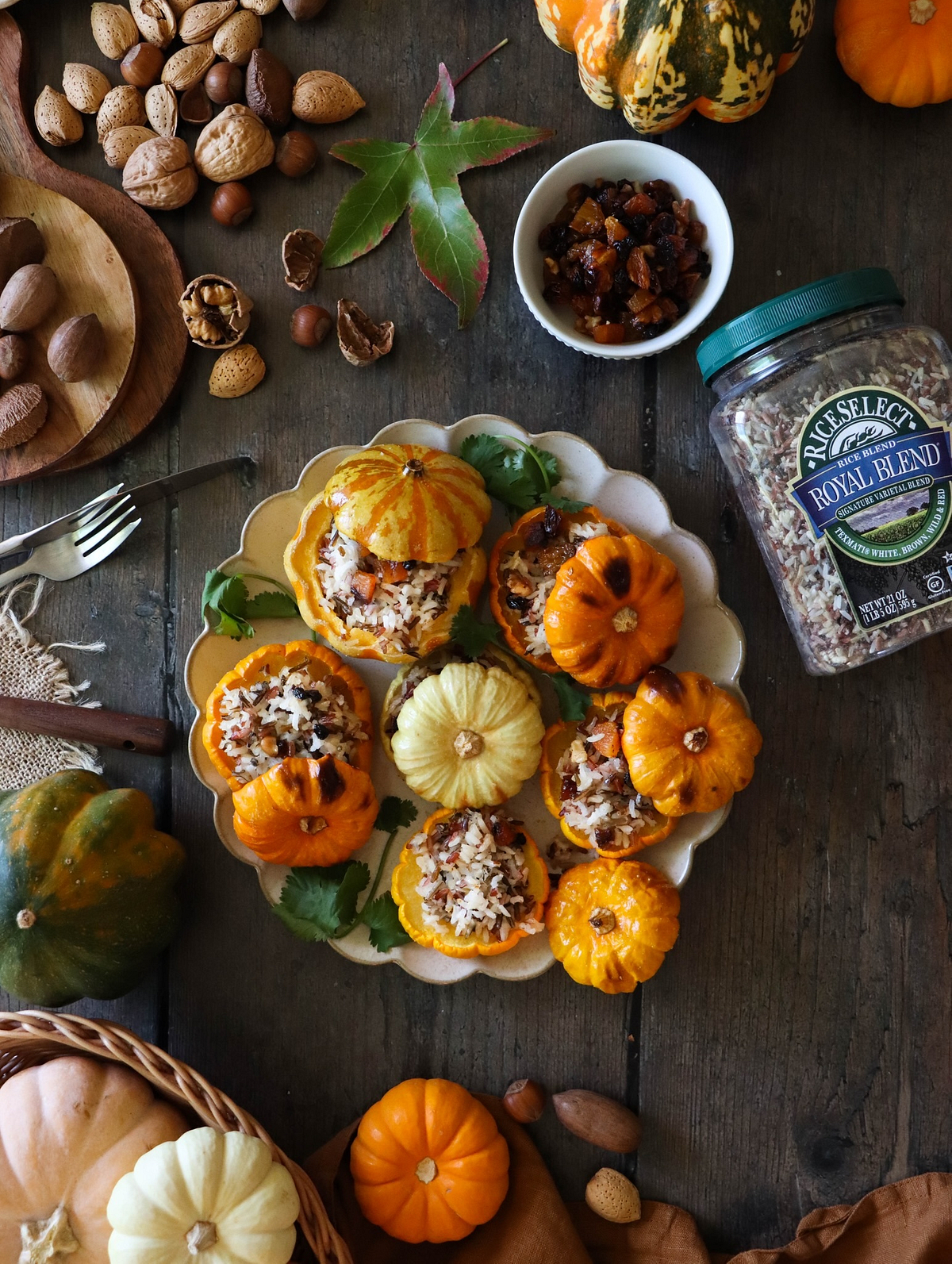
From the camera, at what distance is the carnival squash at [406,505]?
1.47 m

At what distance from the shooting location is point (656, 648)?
153 centimetres

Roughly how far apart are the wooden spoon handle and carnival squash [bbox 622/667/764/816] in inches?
33.0

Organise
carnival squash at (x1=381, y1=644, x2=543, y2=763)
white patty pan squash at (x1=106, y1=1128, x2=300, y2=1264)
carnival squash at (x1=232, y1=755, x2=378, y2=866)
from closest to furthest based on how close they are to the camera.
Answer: white patty pan squash at (x1=106, y1=1128, x2=300, y2=1264)
carnival squash at (x1=232, y1=755, x2=378, y2=866)
carnival squash at (x1=381, y1=644, x2=543, y2=763)

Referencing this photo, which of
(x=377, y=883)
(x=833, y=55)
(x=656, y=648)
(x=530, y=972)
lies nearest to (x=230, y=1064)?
(x=377, y=883)

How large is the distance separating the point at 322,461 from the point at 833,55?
112 centimetres

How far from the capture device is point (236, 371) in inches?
A: 68.4

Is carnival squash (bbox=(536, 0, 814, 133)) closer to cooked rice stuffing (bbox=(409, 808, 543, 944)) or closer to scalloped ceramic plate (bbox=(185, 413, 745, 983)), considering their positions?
scalloped ceramic plate (bbox=(185, 413, 745, 983))

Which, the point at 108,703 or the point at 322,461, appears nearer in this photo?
the point at 322,461

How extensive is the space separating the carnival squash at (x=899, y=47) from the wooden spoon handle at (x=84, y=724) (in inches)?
64.1

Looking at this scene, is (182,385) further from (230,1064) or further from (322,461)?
(230,1064)

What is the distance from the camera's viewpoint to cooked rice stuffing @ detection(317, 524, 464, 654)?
1.52 metres

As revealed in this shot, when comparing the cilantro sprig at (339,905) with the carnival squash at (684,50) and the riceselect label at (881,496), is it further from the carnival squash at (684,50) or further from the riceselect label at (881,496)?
the carnival squash at (684,50)

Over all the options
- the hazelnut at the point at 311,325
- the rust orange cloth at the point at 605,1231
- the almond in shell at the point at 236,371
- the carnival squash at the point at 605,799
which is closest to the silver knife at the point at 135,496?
the almond in shell at the point at 236,371

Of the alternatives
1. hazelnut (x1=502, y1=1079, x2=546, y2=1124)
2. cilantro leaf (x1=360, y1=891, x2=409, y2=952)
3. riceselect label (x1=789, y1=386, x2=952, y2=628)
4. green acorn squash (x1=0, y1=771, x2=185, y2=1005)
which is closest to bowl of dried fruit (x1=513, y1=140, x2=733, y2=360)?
riceselect label (x1=789, y1=386, x2=952, y2=628)
